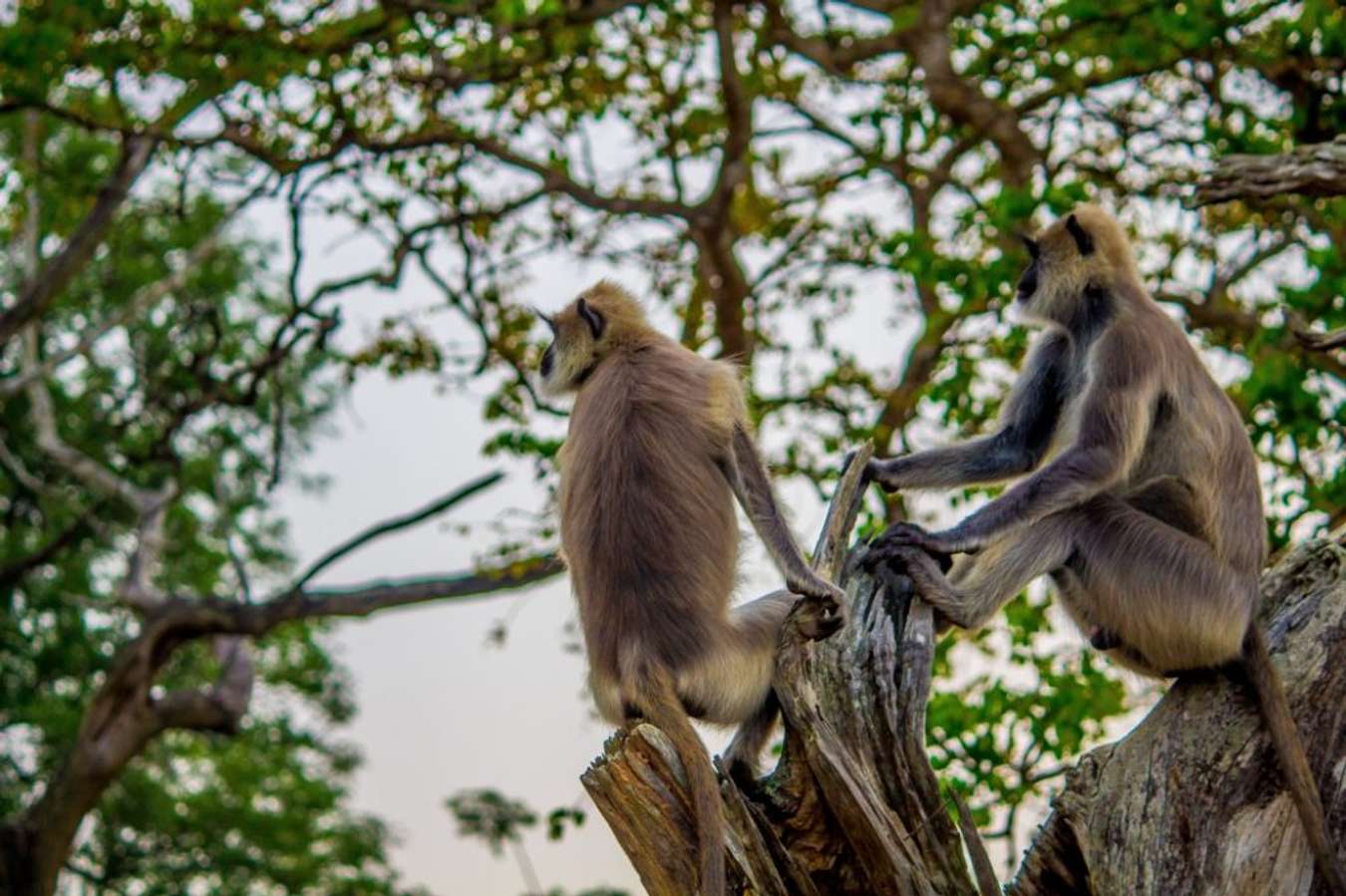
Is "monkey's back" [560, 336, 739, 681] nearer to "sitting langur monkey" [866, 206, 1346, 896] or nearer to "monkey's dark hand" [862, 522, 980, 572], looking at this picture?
"monkey's dark hand" [862, 522, 980, 572]

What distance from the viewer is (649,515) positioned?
4.03 meters

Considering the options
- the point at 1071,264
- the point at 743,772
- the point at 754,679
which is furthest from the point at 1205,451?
the point at 743,772

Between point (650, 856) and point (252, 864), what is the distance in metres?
12.8

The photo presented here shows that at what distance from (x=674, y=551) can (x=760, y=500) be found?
1.15ft

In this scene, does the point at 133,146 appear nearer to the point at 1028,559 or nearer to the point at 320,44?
the point at 320,44

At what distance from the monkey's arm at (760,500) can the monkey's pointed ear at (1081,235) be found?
1.13 metres

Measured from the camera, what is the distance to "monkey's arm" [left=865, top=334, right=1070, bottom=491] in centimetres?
468

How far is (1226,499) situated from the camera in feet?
14.4

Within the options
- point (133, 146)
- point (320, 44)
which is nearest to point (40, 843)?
point (133, 146)

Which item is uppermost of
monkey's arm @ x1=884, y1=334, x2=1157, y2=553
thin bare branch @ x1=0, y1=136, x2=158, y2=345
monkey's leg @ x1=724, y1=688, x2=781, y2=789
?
thin bare branch @ x1=0, y1=136, x2=158, y2=345

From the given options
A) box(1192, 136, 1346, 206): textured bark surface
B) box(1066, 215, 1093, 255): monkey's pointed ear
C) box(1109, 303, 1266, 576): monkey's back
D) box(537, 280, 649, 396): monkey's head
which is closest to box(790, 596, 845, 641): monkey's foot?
box(537, 280, 649, 396): monkey's head

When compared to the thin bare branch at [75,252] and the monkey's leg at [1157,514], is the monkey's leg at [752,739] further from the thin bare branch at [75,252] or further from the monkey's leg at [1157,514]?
the thin bare branch at [75,252]

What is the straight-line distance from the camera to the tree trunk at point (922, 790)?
3.68m

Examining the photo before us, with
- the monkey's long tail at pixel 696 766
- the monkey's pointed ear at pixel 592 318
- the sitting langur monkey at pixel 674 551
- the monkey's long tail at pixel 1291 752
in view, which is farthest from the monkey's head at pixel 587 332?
the monkey's long tail at pixel 1291 752
